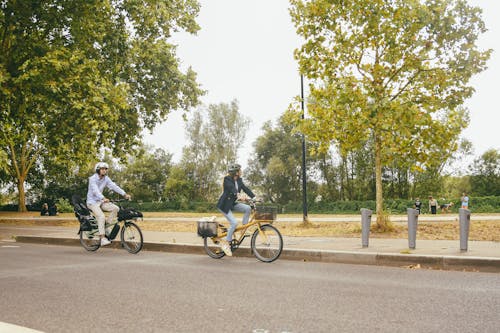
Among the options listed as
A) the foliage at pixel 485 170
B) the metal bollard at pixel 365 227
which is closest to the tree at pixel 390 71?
the metal bollard at pixel 365 227

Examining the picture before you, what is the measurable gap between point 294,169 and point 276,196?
Result: 4843mm

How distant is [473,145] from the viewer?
60.5 meters

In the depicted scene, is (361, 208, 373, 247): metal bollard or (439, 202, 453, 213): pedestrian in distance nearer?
(361, 208, 373, 247): metal bollard

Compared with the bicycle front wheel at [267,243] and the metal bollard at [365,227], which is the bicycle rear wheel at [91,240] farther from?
the metal bollard at [365,227]

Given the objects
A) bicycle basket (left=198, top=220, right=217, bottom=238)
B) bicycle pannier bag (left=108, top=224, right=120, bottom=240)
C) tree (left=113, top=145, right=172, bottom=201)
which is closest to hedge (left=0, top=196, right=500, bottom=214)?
tree (left=113, top=145, right=172, bottom=201)

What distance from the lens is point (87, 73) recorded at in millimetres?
16969

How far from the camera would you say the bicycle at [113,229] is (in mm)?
10637

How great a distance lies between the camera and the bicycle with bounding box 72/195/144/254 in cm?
1064

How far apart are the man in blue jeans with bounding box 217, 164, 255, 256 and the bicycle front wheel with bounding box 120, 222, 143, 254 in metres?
2.31

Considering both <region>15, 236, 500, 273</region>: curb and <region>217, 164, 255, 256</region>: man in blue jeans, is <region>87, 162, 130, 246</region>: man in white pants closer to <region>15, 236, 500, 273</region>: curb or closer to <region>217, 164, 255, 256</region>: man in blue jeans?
<region>15, 236, 500, 273</region>: curb

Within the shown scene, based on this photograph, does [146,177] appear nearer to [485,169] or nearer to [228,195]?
[485,169]

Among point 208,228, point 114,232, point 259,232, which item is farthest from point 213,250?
point 114,232

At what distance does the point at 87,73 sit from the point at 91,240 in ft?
25.3

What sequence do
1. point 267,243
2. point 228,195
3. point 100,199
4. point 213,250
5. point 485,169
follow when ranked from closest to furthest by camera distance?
point 267,243
point 228,195
point 213,250
point 100,199
point 485,169
